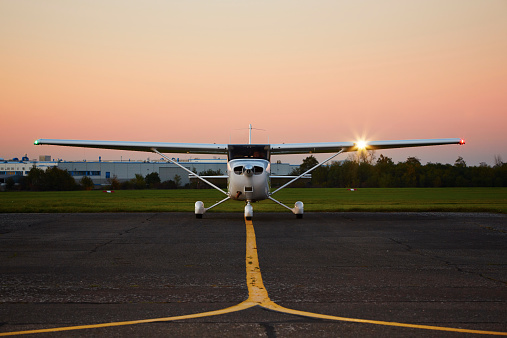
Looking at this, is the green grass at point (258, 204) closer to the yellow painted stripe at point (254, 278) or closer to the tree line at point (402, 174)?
the yellow painted stripe at point (254, 278)

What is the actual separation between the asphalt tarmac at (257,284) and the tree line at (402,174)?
6920cm

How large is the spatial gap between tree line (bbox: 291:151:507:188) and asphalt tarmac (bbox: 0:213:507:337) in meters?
69.2

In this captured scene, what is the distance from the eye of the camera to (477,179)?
81312 mm

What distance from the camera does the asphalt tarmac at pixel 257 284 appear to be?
4.07m

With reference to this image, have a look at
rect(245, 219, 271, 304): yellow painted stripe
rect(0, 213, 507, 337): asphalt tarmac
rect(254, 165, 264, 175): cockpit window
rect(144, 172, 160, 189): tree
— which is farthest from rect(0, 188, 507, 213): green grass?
rect(144, 172, 160, 189): tree

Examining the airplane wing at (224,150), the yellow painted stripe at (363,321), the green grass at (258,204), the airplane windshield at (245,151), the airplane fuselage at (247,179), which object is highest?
the airplane wing at (224,150)

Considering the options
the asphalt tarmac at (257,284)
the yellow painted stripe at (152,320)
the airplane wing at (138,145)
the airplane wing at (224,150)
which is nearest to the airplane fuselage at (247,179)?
the airplane wing at (224,150)

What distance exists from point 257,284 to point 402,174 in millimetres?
90646

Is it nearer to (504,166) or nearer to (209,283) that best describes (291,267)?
(209,283)

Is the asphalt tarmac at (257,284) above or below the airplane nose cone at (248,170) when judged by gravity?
below

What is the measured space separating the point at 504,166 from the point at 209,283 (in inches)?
3405

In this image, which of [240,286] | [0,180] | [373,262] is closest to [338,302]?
[240,286]

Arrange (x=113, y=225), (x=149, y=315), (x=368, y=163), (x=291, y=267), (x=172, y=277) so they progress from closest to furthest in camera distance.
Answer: (x=149, y=315), (x=172, y=277), (x=291, y=267), (x=113, y=225), (x=368, y=163)

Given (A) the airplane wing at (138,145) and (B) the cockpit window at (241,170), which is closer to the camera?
(B) the cockpit window at (241,170)
